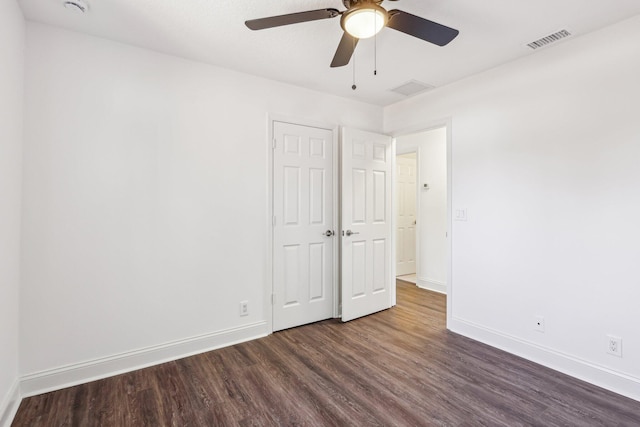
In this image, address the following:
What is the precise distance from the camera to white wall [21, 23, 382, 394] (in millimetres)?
2102

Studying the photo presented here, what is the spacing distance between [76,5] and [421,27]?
2.10 metres

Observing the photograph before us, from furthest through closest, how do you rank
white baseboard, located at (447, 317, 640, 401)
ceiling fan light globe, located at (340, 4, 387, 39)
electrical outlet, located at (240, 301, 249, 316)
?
electrical outlet, located at (240, 301, 249, 316) < white baseboard, located at (447, 317, 640, 401) < ceiling fan light globe, located at (340, 4, 387, 39)

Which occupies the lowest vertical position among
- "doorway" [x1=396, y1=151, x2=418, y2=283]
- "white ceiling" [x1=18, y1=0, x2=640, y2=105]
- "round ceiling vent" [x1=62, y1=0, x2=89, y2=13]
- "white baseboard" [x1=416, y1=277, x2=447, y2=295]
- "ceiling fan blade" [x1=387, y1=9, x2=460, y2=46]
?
"white baseboard" [x1=416, y1=277, x2=447, y2=295]

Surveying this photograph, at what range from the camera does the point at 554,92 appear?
2412 millimetres

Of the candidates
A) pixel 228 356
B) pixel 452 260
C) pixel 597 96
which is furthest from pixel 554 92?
pixel 228 356

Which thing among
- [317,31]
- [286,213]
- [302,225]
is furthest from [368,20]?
[302,225]

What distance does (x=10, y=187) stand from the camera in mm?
1827

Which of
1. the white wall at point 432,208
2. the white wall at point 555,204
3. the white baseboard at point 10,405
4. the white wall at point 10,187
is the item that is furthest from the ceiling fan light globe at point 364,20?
the white wall at point 432,208

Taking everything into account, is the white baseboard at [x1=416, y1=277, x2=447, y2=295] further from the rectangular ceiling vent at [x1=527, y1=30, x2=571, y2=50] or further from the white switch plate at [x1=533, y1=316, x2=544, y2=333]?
the rectangular ceiling vent at [x1=527, y1=30, x2=571, y2=50]

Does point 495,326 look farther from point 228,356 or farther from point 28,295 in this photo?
point 28,295

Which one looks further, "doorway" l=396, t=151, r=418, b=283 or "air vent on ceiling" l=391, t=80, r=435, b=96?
"doorway" l=396, t=151, r=418, b=283

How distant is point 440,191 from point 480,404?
3.19 metres

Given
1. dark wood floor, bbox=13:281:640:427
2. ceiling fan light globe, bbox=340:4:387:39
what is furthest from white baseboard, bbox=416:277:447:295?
ceiling fan light globe, bbox=340:4:387:39

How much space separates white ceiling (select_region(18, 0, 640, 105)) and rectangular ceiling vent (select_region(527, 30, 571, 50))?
0.05 m
